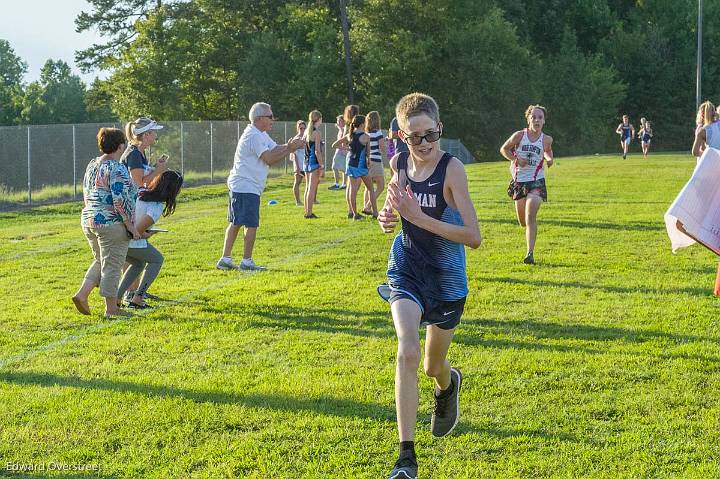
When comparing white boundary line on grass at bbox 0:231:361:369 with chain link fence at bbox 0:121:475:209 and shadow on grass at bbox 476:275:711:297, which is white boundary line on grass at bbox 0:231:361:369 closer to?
shadow on grass at bbox 476:275:711:297

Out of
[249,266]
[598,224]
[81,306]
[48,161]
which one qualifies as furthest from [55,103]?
[81,306]

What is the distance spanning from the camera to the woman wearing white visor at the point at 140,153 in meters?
9.17

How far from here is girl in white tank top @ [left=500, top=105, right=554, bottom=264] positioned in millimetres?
11703

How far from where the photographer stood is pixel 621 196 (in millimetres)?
22062

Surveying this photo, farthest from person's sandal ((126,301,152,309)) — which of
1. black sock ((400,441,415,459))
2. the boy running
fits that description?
black sock ((400,441,415,459))

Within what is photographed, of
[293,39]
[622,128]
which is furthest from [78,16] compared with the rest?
[622,128]

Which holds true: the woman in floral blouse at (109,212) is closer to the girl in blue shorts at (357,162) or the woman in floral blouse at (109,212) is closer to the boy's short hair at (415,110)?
the boy's short hair at (415,110)

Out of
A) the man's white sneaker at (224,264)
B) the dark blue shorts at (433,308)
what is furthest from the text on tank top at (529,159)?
the dark blue shorts at (433,308)

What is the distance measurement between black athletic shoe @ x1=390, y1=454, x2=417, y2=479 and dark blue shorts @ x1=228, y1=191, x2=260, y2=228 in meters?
6.85

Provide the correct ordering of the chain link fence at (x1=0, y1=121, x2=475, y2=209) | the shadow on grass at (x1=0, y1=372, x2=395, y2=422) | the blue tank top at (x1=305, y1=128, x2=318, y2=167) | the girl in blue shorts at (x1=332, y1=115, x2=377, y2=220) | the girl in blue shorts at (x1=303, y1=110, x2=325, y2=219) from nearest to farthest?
the shadow on grass at (x1=0, y1=372, x2=395, y2=422)
the girl in blue shorts at (x1=332, y1=115, x2=377, y2=220)
the girl in blue shorts at (x1=303, y1=110, x2=325, y2=219)
the blue tank top at (x1=305, y1=128, x2=318, y2=167)
the chain link fence at (x1=0, y1=121, x2=475, y2=209)

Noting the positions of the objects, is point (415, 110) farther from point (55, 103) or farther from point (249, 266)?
point (55, 103)

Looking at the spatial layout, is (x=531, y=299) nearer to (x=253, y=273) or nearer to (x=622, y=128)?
(x=253, y=273)

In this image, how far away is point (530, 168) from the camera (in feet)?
38.6

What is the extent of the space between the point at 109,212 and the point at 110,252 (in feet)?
1.19
